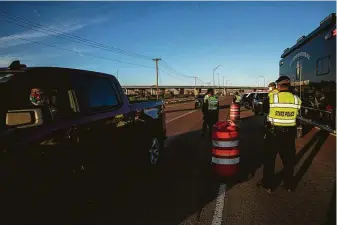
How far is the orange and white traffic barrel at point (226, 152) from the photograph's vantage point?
525 cm

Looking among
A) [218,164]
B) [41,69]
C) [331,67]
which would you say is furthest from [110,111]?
[331,67]

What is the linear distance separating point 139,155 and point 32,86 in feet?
8.65

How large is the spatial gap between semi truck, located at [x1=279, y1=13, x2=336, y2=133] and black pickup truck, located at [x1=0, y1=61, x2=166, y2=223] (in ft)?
19.9

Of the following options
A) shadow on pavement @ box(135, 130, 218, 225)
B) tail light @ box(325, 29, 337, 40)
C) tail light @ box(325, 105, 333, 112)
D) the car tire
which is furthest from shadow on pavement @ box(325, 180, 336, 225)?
tail light @ box(325, 29, 337, 40)

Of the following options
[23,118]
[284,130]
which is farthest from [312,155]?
[23,118]

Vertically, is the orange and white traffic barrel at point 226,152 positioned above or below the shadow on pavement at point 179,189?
above

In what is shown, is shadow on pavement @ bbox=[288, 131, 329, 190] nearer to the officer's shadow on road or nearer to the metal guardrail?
the officer's shadow on road

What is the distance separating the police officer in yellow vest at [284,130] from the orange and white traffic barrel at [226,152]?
628 mm

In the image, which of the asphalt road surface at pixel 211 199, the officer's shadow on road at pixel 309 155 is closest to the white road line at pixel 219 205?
the asphalt road surface at pixel 211 199

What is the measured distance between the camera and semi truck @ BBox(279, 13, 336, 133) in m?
7.72

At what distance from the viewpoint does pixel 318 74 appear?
890cm

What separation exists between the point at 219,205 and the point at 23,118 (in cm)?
311

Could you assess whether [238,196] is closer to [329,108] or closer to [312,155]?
[312,155]

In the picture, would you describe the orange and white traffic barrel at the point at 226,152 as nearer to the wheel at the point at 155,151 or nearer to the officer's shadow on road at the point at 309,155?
the officer's shadow on road at the point at 309,155
